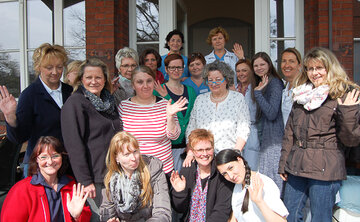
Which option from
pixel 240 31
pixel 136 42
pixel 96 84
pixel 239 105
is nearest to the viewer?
pixel 96 84

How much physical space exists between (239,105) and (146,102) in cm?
84

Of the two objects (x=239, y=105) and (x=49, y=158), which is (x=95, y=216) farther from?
(x=239, y=105)

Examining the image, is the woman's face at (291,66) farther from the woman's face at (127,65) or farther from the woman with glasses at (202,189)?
the woman's face at (127,65)

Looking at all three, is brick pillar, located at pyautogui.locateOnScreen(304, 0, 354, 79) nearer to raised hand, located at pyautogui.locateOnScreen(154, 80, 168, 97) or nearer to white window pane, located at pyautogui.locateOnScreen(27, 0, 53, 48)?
raised hand, located at pyautogui.locateOnScreen(154, 80, 168, 97)

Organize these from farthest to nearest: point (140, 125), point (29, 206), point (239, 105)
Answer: point (239, 105) < point (140, 125) < point (29, 206)

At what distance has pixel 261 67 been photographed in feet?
10.7

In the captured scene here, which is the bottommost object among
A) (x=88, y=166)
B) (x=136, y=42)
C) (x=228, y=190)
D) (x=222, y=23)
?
(x=228, y=190)

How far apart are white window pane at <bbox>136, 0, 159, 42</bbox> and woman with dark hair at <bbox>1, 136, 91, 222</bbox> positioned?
2.88 m

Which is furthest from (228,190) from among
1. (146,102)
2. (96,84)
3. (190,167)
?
(96,84)

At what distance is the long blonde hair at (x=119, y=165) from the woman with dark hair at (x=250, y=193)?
22.5 inches

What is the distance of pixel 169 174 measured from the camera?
2.94 meters

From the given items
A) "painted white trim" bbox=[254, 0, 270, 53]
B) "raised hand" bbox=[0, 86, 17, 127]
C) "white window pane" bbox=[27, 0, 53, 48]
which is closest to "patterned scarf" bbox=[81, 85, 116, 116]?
"raised hand" bbox=[0, 86, 17, 127]

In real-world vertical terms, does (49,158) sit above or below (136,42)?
below

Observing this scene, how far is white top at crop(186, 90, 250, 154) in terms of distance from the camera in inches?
119
